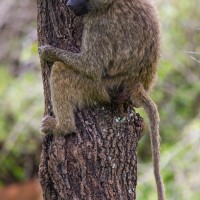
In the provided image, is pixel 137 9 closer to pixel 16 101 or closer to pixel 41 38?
pixel 41 38

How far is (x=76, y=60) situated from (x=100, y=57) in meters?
0.19

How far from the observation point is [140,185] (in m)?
8.54

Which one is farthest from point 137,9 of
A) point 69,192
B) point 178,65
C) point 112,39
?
point 178,65

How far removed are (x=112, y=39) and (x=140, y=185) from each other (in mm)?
3857

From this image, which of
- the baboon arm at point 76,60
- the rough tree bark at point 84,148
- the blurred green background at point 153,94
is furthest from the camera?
the blurred green background at point 153,94

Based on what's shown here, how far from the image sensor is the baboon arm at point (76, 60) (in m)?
4.96

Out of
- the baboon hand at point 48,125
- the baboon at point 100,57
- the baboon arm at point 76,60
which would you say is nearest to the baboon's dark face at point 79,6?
the baboon at point 100,57

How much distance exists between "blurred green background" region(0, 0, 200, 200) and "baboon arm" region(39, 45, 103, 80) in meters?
4.04

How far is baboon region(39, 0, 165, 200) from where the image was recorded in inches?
195

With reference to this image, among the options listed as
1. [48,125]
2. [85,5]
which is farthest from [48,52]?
[48,125]

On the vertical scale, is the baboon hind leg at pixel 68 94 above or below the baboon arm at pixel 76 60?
below

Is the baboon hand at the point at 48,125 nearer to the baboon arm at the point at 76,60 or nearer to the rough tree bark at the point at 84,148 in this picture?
the rough tree bark at the point at 84,148

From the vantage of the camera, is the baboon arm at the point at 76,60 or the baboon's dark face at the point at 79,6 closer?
the baboon's dark face at the point at 79,6

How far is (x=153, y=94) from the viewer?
11039mm
